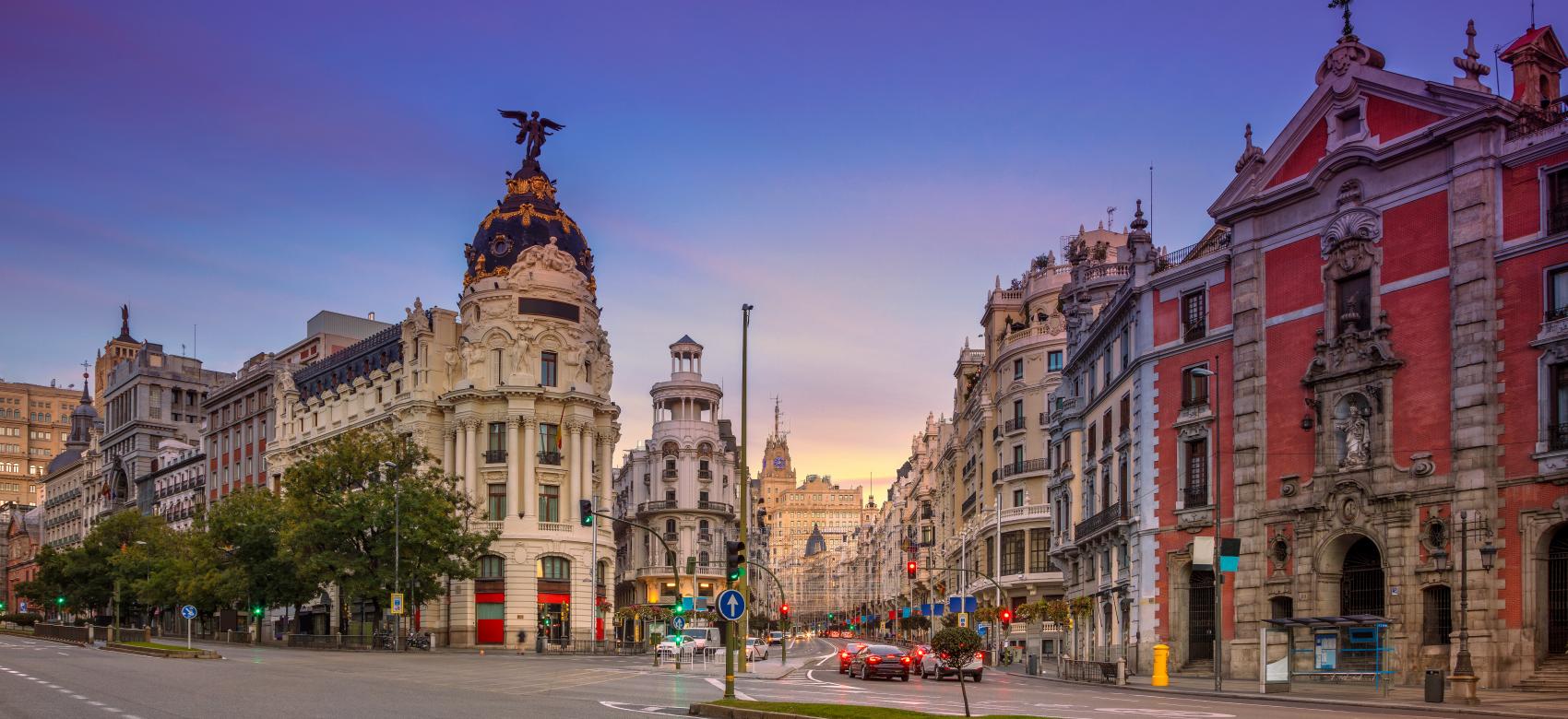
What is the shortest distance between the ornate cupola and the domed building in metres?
0.09

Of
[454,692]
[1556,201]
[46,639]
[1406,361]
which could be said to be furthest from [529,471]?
[1556,201]

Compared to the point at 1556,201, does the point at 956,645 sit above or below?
below

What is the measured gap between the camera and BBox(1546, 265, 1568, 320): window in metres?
38.2

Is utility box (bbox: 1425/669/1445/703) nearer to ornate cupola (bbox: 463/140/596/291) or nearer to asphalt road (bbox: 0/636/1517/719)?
asphalt road (bbox: 0/636/1517/719)

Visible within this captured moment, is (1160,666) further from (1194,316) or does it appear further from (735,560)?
(735,560)

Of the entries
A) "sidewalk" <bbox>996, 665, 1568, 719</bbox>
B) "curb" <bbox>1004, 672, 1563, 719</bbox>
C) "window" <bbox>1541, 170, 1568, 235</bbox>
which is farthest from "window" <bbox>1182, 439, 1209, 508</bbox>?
"window" <bbox>1541, 170, 1568, 235</bbox>

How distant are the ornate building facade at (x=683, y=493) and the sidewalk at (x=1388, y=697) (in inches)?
3223

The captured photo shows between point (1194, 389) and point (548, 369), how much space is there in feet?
160

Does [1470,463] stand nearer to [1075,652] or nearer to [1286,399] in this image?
[1286,399]

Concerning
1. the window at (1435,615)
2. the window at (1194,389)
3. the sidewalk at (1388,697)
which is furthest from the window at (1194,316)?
the window at (1435,615)

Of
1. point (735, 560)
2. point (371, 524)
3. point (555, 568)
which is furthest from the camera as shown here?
point (555, 568)

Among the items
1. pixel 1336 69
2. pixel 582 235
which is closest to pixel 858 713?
pixel 1336 69

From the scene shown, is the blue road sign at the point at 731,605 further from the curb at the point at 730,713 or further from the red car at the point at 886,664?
the red car at the point at 886,664

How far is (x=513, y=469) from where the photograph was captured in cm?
8725
